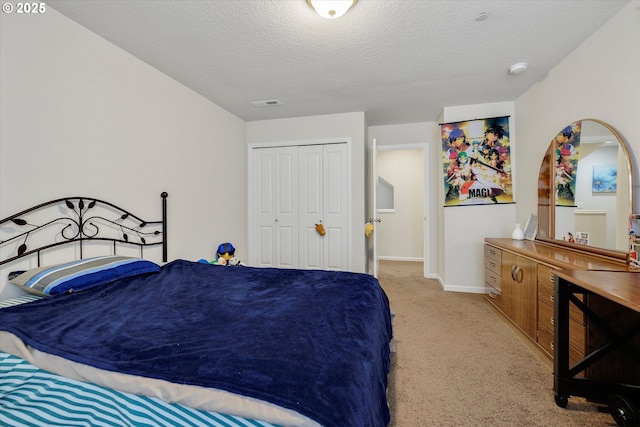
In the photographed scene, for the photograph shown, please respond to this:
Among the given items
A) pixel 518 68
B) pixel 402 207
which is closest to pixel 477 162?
pixel 518 68

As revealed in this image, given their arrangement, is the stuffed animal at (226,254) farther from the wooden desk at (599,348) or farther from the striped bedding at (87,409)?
the wooden desk at (599,348)

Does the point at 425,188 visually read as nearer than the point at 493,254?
No

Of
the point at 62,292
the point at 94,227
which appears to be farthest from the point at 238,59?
the point at 62,292

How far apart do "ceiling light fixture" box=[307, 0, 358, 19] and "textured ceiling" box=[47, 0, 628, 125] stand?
0.12 m

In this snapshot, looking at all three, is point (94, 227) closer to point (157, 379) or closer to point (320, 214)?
point (157, 379)

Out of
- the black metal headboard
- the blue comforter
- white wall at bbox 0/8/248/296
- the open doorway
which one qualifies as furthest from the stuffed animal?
the open doorway

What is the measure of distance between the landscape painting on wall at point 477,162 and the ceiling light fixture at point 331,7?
99.2 inches

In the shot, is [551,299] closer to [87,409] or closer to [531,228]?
[531,228]

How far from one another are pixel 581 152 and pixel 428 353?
6.91 ft

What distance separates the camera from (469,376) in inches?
73.0

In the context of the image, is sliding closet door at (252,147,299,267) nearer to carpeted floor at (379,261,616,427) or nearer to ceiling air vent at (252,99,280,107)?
ceiling air vent at (252,99,280,107)

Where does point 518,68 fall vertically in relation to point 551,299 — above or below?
above

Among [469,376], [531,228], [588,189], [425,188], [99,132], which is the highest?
[99,132]

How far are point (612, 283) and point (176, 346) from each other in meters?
2.00
